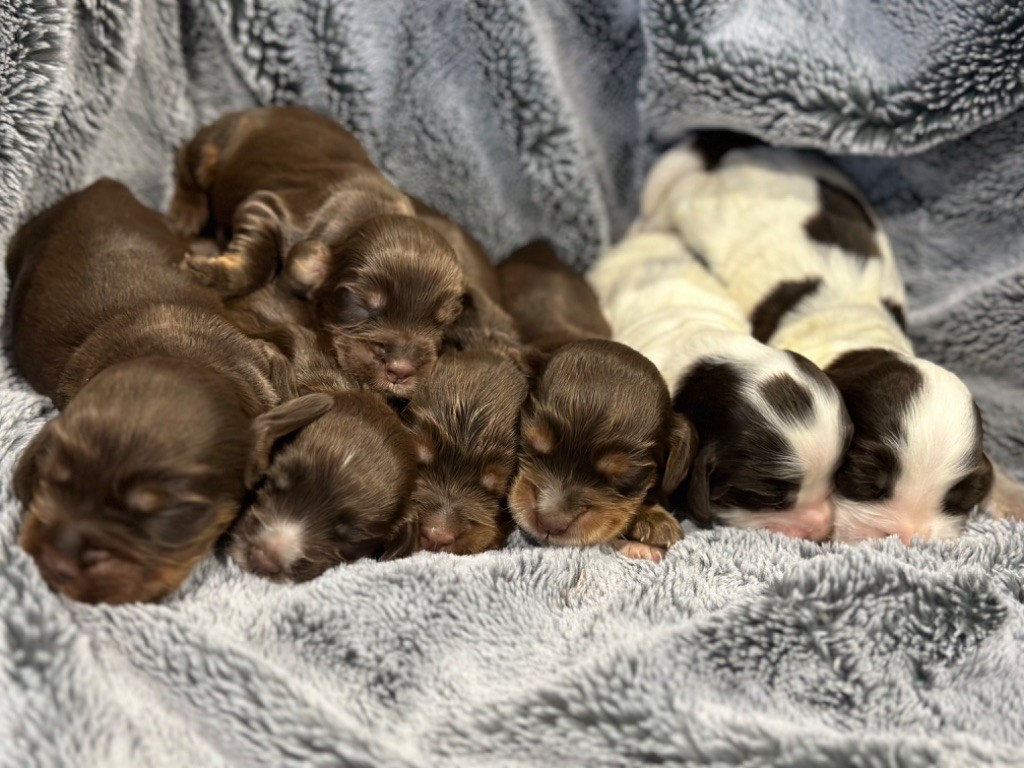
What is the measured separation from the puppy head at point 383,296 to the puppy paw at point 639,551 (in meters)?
0.76

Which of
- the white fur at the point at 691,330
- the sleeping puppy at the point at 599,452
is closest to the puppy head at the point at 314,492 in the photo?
the sleeping puppy at the point at 599,452

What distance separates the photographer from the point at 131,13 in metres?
3.24

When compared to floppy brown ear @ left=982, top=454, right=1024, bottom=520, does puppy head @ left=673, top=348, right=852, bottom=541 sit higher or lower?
higher

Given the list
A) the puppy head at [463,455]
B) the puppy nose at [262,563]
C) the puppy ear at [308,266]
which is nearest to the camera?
the puppy nose at [262,563]

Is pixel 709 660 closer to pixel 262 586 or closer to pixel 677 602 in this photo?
pixel 677 602

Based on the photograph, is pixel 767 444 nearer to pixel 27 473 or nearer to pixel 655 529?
pixel 655 529

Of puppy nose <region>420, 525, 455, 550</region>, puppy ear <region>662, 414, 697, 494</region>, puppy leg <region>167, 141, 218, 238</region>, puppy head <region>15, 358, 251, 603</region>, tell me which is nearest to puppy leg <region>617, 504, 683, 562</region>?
puppy ear <region>662, 414, 697, 494</region>

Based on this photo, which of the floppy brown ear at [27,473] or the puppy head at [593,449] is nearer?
the floppy brown ear at [27,473]

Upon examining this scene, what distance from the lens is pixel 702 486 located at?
2832mm

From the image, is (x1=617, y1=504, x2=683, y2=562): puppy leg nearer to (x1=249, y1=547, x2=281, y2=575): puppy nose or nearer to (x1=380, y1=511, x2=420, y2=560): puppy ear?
(x1=380, y1=511, x2=420, y2=560): puppy ear

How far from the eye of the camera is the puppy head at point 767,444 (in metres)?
2.81

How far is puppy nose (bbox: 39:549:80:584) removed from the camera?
6.81ft

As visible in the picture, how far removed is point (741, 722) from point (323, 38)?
2750mm

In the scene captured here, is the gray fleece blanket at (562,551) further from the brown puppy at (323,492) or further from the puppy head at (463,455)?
the puppy head at (463,455)
